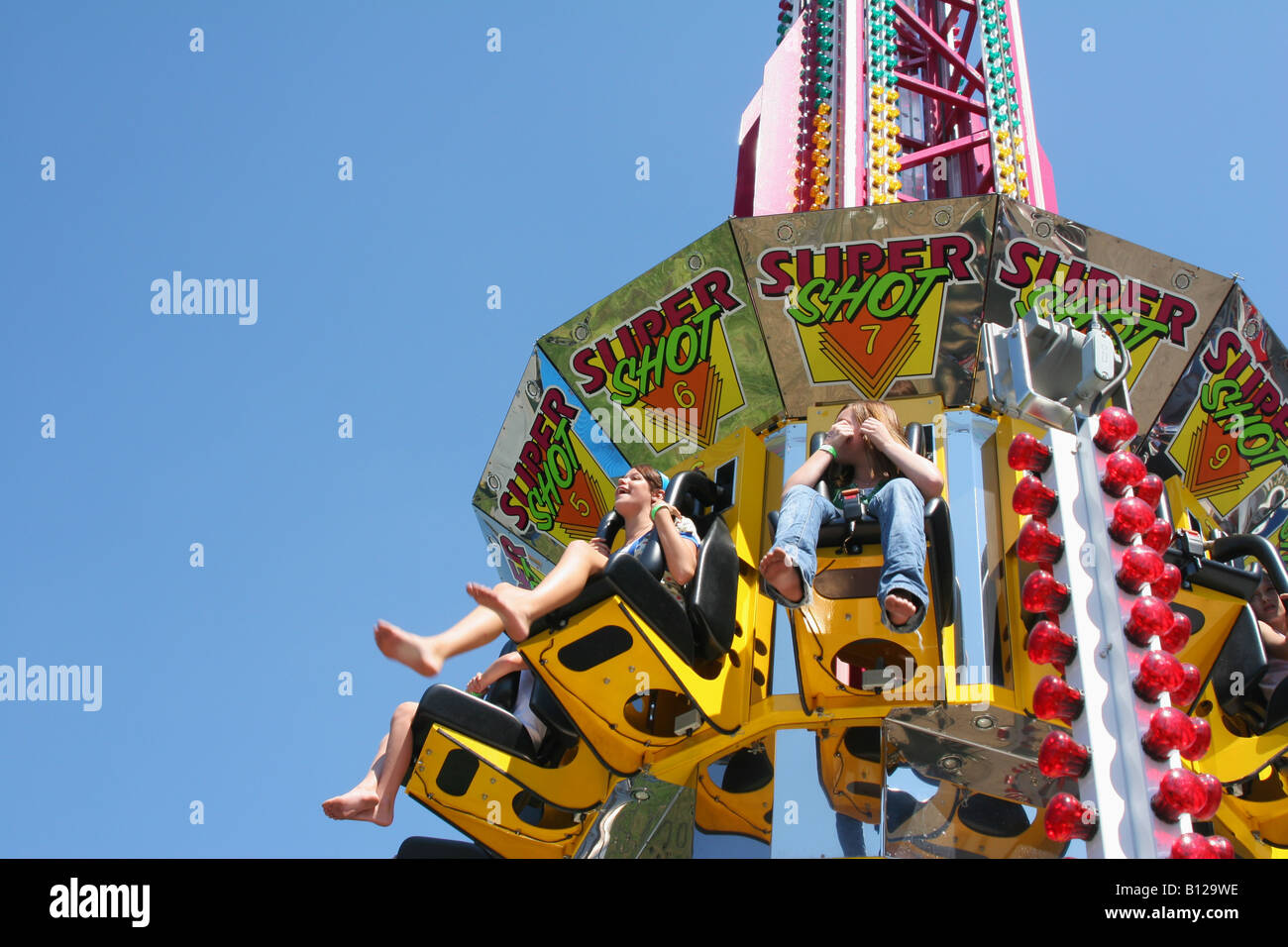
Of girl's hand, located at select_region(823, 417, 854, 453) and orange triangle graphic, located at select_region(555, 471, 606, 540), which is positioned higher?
girl's hand, located at select_region(823, 417, 854, 453)

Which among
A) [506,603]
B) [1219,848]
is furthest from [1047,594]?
[506,603]

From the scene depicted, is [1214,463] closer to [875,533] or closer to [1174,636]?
[875,533]

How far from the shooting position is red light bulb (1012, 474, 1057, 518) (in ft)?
17.1

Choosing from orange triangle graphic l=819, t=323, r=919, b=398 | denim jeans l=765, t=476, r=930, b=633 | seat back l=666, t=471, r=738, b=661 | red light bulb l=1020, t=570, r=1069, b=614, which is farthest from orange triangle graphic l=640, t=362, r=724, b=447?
red light bulb l=1020, t=570, r=1069, b=614

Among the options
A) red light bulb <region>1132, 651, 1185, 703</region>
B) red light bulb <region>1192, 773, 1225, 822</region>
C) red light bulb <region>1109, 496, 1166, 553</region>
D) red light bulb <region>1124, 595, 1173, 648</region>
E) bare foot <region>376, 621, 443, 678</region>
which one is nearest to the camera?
red light bulb <region>1192, 773, 1225, 822</region>

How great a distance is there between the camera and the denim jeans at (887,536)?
20.1 ft

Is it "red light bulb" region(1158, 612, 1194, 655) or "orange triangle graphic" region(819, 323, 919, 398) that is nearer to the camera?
"red light bulb" region(1158, 612, 1194, 655)

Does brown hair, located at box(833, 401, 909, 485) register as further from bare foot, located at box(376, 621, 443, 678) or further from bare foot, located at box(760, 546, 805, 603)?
bare foot, located at box(376, 621, 443, 678)

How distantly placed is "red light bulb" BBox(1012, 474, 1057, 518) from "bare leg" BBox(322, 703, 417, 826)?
3.49m

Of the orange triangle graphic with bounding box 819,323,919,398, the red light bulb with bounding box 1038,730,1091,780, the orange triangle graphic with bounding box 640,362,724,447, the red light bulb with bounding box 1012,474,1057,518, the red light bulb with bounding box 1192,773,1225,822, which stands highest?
the orange triangle graphic with bounding box 819,323,919,398

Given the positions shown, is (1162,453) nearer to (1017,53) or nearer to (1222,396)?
(1222,396)

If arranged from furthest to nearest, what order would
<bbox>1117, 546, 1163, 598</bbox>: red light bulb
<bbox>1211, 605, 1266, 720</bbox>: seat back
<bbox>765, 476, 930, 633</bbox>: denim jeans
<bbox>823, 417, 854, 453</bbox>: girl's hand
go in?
1. <bbox>823, 417, 854, 453</bbox>: girl's hand
2. <bbox>1211, 605, 1266, 720</bbox>: seat back
3. <bbox>765, 476, 930, 633</bbox>: denim jeans
4. <bbox>1117, 546, 1163, 598</bbox>: red light bulb

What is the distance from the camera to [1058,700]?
456 centimetres

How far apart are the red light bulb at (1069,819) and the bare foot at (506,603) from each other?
266 cm
